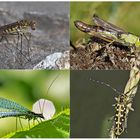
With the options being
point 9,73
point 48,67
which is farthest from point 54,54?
point 9,73

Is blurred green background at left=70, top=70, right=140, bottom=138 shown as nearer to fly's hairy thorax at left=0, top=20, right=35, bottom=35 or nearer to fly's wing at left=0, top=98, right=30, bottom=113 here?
fly's wing at left=0, top=98, right=30, bottom=113

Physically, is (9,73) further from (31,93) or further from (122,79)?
(122,79)

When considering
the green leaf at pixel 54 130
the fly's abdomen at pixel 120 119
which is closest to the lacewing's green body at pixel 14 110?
the green leaf at pixel 54 130

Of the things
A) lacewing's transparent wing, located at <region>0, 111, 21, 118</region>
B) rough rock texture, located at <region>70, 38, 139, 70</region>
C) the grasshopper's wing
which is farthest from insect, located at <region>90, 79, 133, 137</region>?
lacewing's transparent wing, located at <region>0, 111, 21, 118</region>

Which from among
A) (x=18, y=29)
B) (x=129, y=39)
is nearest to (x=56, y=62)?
(x=18, y=29)

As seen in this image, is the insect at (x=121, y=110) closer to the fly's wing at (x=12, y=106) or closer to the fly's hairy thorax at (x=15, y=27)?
the fly's wing at (x=12, y=106)

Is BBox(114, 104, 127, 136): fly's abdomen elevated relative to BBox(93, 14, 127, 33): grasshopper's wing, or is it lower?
lower
